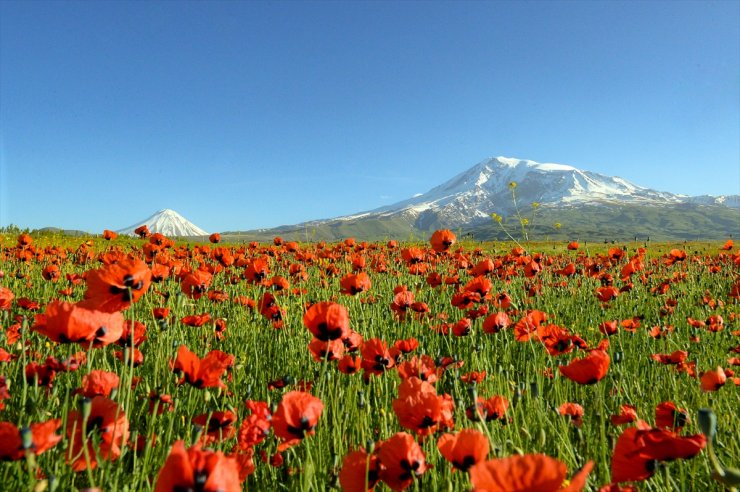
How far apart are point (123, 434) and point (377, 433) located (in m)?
1.26

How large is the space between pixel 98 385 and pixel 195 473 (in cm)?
104

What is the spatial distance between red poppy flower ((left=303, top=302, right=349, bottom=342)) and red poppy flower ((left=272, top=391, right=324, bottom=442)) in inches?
16.0

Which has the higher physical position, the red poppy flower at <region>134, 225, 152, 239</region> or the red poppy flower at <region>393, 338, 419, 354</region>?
the red poppy flower at <region>134, 225, 152, 239</region>

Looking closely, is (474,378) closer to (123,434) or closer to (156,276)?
(123,434)

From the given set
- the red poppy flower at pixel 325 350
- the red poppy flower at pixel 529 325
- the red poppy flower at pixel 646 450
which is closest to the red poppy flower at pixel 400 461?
the red poppy flower at pixel 646 450

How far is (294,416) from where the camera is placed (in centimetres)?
135

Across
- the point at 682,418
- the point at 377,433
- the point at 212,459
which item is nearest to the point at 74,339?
the point at 212,459

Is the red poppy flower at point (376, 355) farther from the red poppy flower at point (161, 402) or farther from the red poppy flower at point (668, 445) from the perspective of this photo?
Result: the red poppy flower at point (668, 445)

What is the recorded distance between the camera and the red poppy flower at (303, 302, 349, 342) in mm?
1742

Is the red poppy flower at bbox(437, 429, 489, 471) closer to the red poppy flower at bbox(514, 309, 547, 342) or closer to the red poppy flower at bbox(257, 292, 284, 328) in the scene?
the red poppy flower at bbox(514, 309, 547, 342)

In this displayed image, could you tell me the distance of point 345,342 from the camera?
2.33 m

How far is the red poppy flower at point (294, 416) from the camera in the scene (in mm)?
1330

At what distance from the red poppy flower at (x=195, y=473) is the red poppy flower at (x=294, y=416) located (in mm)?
540

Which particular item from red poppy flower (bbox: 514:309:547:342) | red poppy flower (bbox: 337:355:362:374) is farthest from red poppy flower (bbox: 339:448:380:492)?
red poppy flower (bbox: 514:309:547:342)
